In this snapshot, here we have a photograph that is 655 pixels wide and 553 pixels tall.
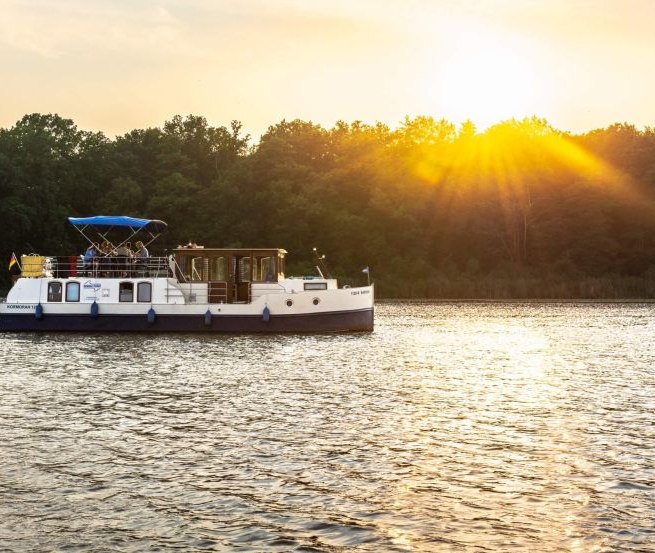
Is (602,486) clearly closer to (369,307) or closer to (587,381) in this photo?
(587,381)

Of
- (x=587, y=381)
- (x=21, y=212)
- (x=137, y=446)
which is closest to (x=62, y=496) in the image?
(x=137, y=446)

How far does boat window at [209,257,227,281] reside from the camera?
46.5 m

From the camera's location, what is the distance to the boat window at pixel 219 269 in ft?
153

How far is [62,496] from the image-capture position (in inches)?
498

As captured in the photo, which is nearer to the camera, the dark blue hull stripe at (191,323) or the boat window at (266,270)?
the dark blue hull stripe at (191,323)

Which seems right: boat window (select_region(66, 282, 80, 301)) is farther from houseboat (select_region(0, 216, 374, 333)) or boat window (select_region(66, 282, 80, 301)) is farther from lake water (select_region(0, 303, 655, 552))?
lake water (select_region(0, 303, 655, 552))

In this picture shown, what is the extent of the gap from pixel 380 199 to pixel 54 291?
58.6 meters

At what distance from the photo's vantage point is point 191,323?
4528 cm

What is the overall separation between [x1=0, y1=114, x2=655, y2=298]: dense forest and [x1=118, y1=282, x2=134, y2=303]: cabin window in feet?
161

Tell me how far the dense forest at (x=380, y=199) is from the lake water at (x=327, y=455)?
66450mm

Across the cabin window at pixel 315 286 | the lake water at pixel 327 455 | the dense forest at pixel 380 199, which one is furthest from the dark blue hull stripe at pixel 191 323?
the dense forest at pixel 380 199

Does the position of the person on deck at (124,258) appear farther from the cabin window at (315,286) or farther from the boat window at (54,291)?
the cabin window at (315,286)

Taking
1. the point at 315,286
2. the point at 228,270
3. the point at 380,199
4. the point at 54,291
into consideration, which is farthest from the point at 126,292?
the point at 380,199

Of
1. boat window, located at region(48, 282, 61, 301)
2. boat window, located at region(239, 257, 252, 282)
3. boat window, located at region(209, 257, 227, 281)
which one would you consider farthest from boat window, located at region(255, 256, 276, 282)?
boat window, located at region(48, 282, 61, 301)
